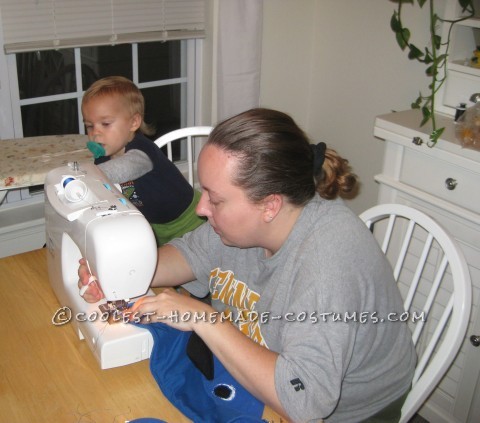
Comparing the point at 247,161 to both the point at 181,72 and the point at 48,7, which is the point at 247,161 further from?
the point at 181,72

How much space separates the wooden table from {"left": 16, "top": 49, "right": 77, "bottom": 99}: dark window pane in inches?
48.5

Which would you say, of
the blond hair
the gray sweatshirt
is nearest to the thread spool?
the gray sweatshirt

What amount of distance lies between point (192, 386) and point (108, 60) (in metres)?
1.83

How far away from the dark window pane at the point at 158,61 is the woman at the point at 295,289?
1.63 m

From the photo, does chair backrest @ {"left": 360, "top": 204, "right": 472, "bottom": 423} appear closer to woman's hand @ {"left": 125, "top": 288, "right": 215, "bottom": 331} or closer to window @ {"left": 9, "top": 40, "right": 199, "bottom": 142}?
woman's hand @ {"left": 125, "top": 288, "right": 215, "bottom": 331}

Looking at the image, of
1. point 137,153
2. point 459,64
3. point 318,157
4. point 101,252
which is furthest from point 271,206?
point 459,64

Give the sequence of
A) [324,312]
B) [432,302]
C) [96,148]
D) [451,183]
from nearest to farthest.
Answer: [324,312] < [432,302] < [96,148] < [451,183]

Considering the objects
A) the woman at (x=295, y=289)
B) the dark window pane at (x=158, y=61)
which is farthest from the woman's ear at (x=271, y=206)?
the dark window pane at (x=158, y=61)

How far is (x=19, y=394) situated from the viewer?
1230 millimetres

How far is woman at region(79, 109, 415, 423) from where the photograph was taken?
113 centimetres

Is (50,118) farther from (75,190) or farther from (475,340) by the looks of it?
(475,340)

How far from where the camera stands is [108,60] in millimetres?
2674

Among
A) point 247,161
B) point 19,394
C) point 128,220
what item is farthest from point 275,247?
point 19,394

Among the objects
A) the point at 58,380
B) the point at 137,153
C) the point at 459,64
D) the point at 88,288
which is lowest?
the point at 58,380
